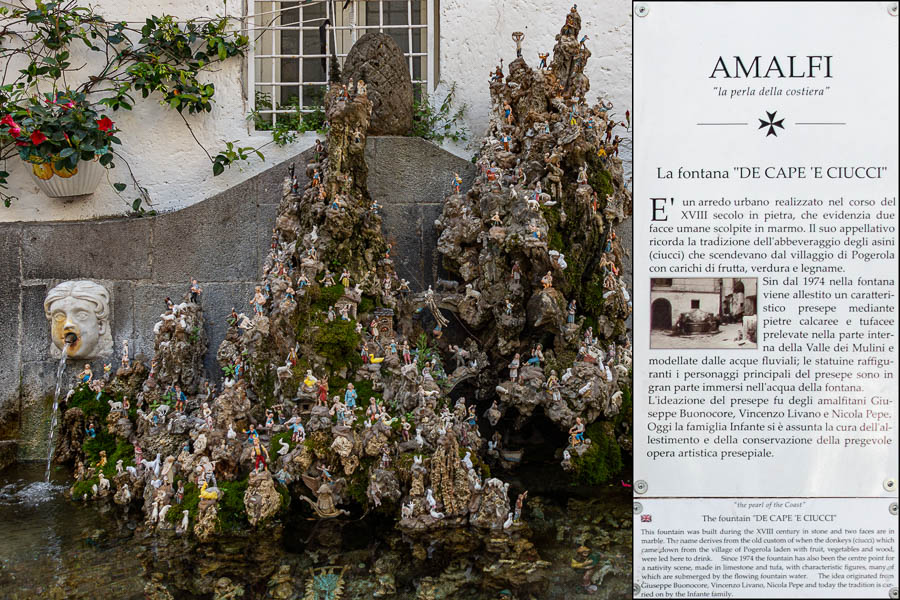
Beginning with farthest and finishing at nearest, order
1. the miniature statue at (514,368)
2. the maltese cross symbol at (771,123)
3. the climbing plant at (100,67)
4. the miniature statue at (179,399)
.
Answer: the climbing plant at (100,67)
the miniature statue at (179,399)
the miniature statue at (514,368)
the maltese cross symbol at (771,123)

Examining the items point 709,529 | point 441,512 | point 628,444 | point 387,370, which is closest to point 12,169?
point 387,370

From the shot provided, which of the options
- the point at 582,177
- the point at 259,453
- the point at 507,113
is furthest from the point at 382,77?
the point at 259,453

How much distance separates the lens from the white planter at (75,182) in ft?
21.7

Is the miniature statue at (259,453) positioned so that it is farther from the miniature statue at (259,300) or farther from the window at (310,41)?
the window at (310,41)

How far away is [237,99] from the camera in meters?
6.95

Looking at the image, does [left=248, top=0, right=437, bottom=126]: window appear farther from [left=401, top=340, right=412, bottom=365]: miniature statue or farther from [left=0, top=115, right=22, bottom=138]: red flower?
[left=401, top=340, right=412, bottom=365]: miniature statue

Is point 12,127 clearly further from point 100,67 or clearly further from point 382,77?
point 382,77

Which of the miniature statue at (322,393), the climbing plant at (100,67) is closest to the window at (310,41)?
the climbing plant at (100,67)

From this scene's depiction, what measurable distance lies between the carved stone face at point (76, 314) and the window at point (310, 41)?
2.06 m

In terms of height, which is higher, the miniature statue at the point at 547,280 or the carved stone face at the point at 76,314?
the miniature statue at the point at 547,280

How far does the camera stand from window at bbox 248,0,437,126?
7.03 metres

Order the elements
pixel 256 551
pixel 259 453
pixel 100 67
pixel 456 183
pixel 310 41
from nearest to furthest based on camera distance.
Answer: pixel 256 551
pixel 259 453
pixel 456 183
pixel 100 67
pixel 310 41

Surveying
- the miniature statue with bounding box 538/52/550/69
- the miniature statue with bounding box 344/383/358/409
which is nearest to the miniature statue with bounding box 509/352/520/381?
the miniature statue with bounding box 344/383/358/409

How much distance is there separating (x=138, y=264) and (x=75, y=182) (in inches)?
35.9
